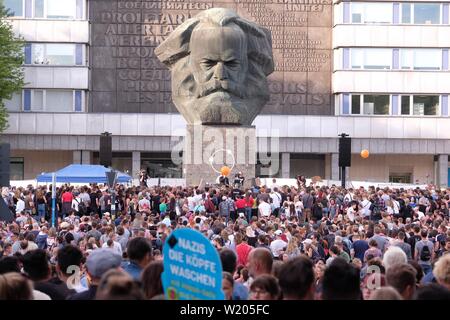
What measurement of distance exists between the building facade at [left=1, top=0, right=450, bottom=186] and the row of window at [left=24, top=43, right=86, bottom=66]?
0.06 m

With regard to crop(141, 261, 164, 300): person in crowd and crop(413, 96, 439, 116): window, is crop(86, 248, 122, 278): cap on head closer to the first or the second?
crop(141, 261, 164, 300): person in crowd

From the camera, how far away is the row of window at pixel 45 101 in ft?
170

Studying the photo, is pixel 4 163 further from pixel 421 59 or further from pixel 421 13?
pixel 421 13

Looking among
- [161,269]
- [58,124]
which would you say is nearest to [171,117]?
[58,124]

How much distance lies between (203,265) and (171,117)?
151ft

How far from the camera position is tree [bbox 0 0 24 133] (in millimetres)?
46500

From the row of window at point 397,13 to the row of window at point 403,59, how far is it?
165 centimetres

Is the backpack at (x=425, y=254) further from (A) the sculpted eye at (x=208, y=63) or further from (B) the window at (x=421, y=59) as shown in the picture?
(B) the window at (x=421, y=59)

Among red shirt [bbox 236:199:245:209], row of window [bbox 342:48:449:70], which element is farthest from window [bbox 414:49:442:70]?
red shirt [bbox 236:199:245:209]

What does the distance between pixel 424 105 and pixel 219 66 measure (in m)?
22.7

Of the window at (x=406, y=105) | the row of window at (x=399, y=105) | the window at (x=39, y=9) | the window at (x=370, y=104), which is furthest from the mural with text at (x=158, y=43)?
the window at (x=406, y=105)

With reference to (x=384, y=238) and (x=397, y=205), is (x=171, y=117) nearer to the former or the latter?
(x=397, y=205)

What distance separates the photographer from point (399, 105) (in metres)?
53.0

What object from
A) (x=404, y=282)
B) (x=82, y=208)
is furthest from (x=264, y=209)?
(x=404, y=282)
